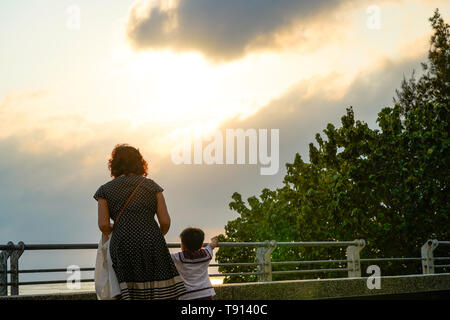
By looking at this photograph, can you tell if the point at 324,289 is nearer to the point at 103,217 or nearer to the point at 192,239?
the point at 192,239

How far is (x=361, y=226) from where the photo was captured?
29250mm

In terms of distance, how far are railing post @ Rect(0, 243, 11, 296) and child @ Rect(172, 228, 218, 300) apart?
212 centimetres

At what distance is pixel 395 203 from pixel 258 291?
70.6ft

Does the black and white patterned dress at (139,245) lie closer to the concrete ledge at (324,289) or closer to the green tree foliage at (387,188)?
the concrete ledge at (324,289)

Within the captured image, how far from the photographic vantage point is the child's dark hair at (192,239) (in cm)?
670

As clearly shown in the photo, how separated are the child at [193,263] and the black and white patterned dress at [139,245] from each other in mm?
847

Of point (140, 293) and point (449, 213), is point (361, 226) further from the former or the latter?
point (140, 293)

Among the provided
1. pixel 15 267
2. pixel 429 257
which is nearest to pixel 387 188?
pixel 429 257

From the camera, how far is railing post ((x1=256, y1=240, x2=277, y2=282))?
1034cm

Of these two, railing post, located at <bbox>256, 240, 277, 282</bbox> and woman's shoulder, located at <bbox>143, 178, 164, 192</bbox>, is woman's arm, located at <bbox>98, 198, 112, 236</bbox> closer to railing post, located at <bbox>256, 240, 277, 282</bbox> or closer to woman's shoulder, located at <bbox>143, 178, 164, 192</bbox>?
woman's shoulder, located at <bbox>143, 178, 164, 192</bbox>

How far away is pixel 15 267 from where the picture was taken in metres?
7.73

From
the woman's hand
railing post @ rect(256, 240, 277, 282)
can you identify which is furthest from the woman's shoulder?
railing post @ rect(256, 240, 277, 282)
